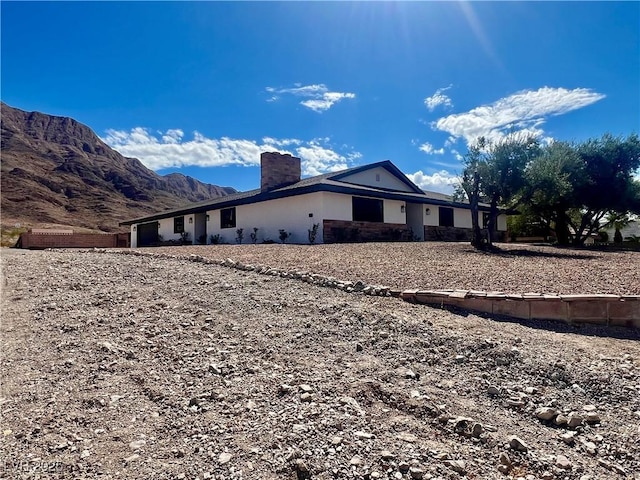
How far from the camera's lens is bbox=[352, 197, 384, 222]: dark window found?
17656mm

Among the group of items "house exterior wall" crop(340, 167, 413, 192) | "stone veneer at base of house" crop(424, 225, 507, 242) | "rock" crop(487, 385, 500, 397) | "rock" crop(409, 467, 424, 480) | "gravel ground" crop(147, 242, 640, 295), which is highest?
"house exterior wall" crop(340, 167, 413, 192)

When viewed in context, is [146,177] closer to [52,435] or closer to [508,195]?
[508,195]

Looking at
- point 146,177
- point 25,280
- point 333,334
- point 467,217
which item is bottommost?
point 333,334

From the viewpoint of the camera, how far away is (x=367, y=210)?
59.6 ft

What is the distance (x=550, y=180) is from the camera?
1415 cm

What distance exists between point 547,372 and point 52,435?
13.0 ft

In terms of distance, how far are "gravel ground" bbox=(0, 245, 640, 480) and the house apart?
10879mm

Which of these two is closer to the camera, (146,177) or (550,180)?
(550,180)

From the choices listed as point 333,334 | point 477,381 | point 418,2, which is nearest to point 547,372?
point 477,381

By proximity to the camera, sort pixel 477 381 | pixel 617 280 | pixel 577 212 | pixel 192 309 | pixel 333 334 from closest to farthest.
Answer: pixel 477 381 → pixel 333 334 → pixel 192 309 → pixel 617 280 → pixel 577 212

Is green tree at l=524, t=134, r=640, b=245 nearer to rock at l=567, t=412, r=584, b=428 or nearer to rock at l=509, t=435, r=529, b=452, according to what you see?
rock at l=567, t=412, r=584, b=428

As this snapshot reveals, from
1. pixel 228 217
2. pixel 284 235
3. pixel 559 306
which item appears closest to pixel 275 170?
pixel 228 217

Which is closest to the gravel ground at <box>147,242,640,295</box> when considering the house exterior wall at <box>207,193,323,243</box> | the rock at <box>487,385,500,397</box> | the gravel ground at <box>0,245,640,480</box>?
the gravel ground at <box>0,245,640,480</box>

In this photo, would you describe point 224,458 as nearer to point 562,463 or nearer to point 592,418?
point 562,463
